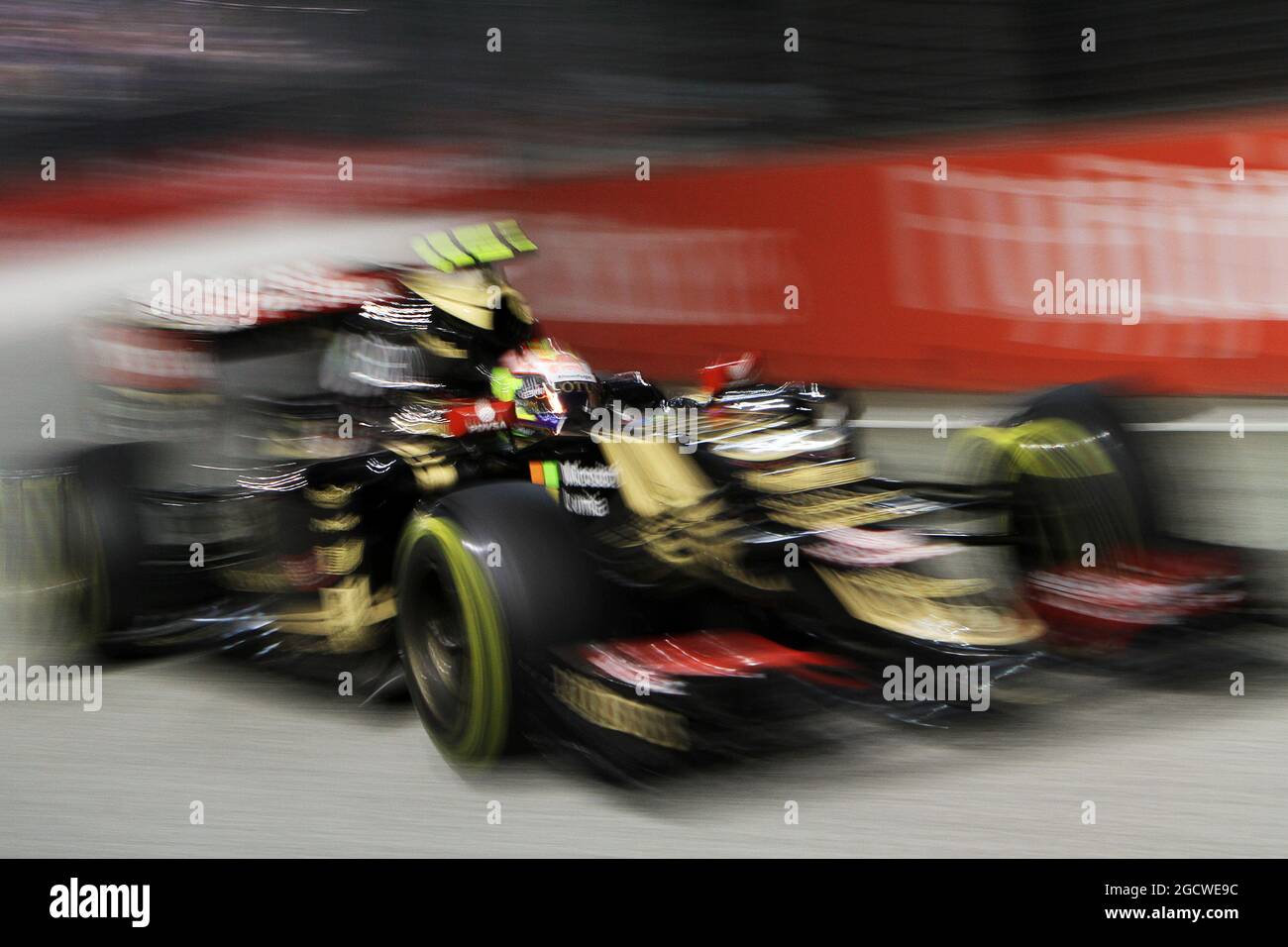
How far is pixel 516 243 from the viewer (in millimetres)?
3154

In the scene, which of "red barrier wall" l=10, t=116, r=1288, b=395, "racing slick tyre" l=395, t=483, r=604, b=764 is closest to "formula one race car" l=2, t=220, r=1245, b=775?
"racing slick tyre" l=395, t=483, r=604, b=764

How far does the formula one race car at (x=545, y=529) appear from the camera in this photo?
2.24m

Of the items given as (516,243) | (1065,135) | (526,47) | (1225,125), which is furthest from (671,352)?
(516,243)

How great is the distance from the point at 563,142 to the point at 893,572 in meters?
4.10

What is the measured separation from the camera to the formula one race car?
2236mm

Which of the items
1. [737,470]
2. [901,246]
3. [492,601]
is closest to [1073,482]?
[737,470]

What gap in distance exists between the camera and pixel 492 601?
2221 mm

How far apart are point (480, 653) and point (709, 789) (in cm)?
46

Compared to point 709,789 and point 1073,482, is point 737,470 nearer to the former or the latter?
point 709,789

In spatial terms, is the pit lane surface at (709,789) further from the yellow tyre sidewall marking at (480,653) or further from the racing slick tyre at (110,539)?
the racing slick tyre at (110,539)

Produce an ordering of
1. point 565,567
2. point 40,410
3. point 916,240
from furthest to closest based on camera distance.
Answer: point 40,410 < point 916,240 < point 565,567

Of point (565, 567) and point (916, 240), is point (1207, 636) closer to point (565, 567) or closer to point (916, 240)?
point (565, 567)

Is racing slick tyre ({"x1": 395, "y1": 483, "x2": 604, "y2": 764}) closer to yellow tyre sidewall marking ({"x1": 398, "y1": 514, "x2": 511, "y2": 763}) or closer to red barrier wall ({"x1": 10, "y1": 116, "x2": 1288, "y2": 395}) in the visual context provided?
yellow tyre sidewall marking ({"x1": 398, "y1": 514, "x2": 511, "y2": 763})

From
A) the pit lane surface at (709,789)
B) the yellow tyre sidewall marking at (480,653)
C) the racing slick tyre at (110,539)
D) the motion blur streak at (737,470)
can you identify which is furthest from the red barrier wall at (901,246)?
the yellow tyre sidewall marking at (480,653)
